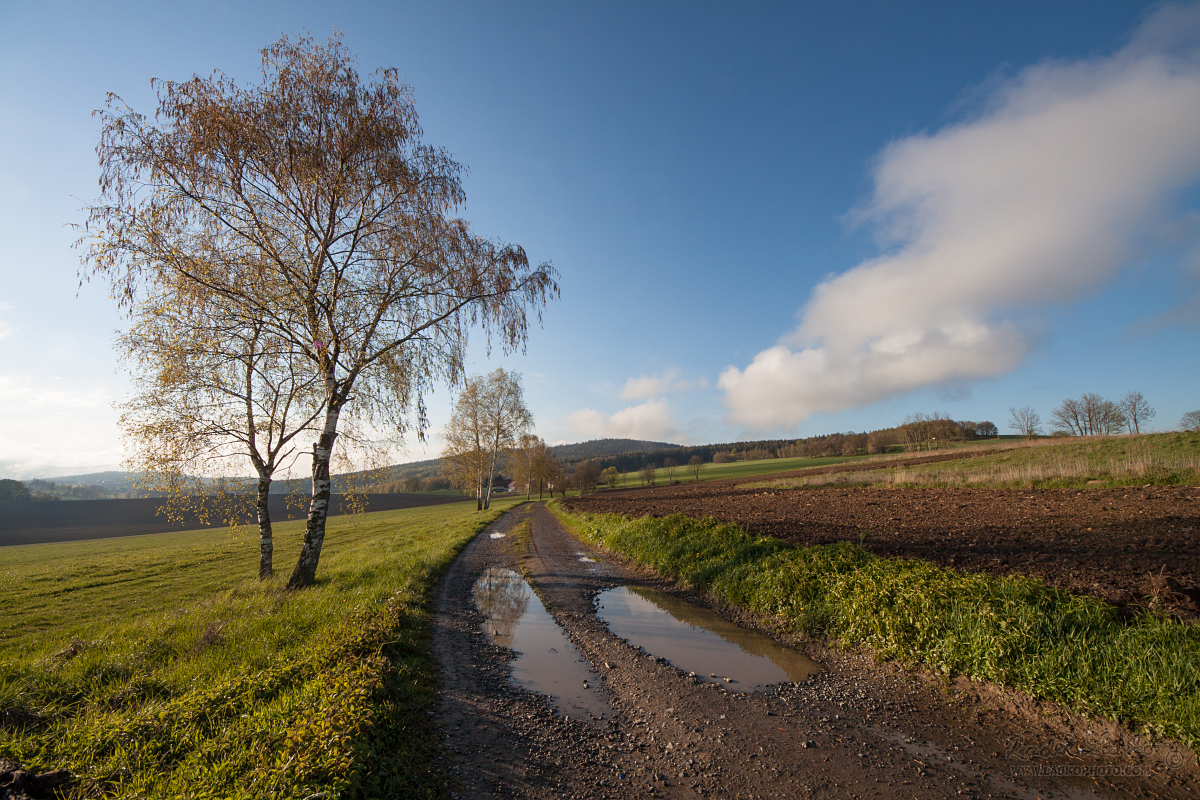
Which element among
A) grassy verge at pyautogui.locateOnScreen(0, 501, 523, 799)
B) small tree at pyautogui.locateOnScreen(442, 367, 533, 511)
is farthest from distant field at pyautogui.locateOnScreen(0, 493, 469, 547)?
grassy verge at pyautogui.locateOnScreen(0, 501, 523, 799)

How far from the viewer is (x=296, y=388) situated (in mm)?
12000

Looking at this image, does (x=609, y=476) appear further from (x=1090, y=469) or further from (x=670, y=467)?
(x=1090, y=469)

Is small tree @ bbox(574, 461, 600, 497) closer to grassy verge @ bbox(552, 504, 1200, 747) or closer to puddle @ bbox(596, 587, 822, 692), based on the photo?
puddle @ bbox(596, 587, 822, 692)

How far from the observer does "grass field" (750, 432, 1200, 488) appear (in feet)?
57.4

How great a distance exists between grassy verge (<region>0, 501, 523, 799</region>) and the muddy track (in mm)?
788

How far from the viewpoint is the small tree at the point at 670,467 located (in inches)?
3401

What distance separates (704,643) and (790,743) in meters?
3.08

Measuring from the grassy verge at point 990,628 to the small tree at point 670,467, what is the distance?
238ft

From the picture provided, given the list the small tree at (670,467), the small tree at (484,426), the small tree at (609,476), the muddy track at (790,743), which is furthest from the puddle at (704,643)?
the small tree at (670,467)

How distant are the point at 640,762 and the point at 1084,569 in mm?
8461

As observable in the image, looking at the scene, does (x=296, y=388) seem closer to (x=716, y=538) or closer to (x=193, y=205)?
(x=193, y=205)

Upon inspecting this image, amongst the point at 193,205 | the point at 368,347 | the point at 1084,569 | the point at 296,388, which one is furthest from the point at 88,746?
the point at 1084,569

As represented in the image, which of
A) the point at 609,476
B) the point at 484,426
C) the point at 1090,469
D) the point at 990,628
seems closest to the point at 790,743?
the point at 990,628

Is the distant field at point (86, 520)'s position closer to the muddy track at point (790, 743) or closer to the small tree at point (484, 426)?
the small tree at point (484, 426)
